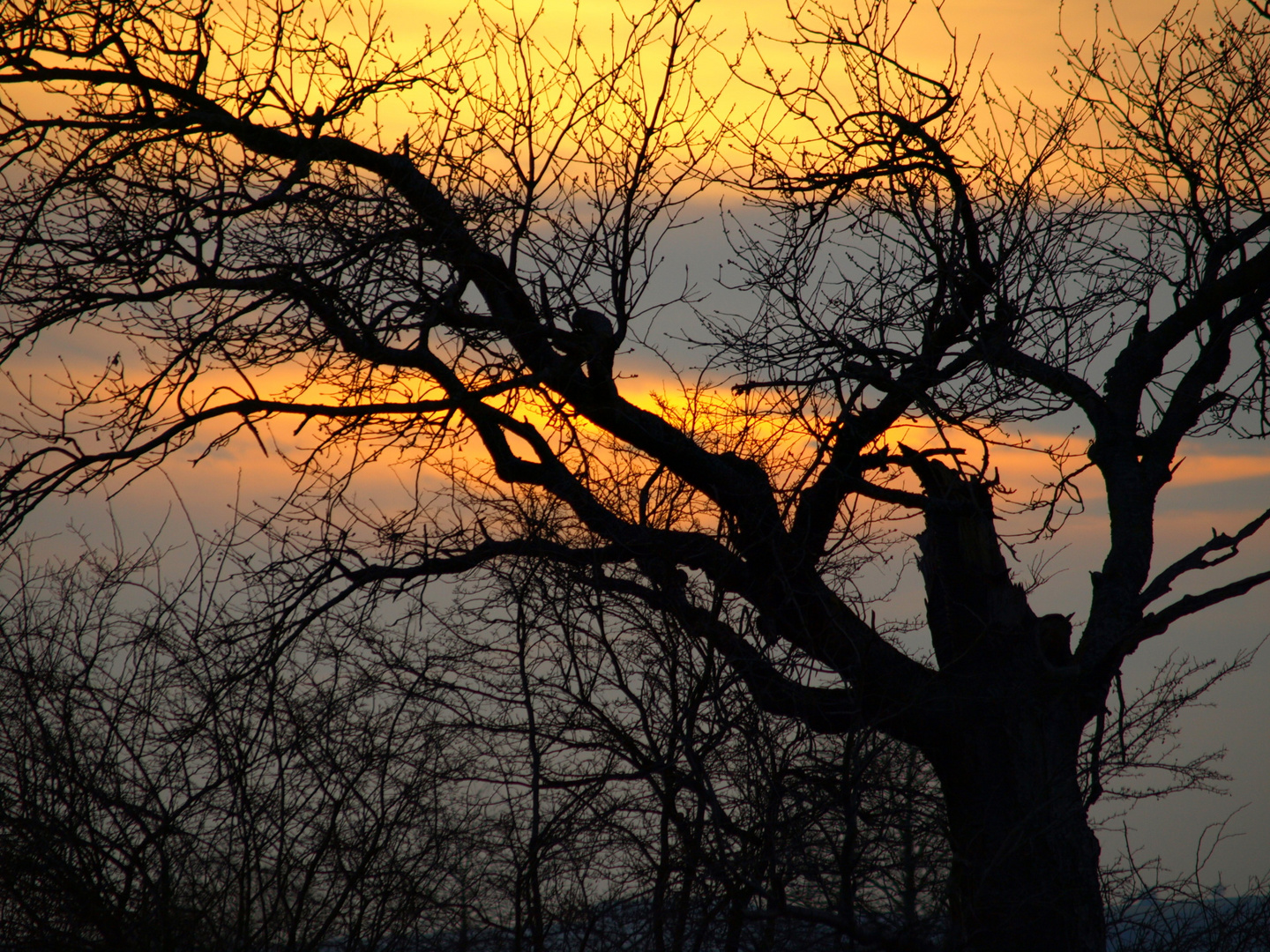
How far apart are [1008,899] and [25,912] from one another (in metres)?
5.96

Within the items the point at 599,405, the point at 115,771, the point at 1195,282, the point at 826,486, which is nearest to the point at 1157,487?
the point at 1195,282

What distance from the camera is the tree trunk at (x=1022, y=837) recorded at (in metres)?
6.41

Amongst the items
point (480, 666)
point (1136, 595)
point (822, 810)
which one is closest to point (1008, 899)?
point (822, 810)

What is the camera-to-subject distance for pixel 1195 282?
8.00 meters

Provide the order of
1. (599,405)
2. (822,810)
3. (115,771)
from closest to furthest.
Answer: (822,810) < (115,771) < (599,405)

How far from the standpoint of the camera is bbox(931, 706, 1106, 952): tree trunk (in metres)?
6.41

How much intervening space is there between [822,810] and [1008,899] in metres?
2.04

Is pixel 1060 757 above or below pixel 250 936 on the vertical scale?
above

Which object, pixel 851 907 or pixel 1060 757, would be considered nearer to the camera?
pixel 851 907

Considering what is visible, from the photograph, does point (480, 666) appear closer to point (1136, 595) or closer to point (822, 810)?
point (822, 810)

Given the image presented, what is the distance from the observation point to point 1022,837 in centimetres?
655

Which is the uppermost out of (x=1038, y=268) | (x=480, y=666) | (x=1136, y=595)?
(x=1038, y=268)

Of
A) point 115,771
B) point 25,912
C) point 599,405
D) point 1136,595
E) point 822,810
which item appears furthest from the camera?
point 1136,595

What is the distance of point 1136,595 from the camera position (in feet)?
25.2
